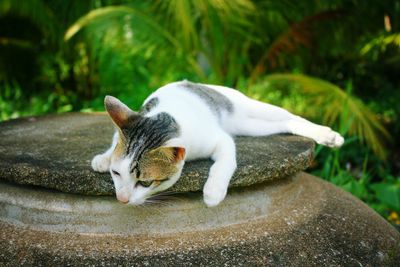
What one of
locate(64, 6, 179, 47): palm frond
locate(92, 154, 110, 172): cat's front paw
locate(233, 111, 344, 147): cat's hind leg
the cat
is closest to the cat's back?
the cat

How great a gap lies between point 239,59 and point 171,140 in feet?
12.7

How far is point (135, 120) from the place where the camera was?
2393mm

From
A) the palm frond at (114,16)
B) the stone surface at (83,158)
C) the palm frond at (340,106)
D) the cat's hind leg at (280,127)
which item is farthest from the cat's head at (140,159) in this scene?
the palm frond at (114,16)

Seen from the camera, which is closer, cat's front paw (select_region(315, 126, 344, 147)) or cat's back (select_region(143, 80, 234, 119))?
cat's back (select_region(143, 80, 234, 119))

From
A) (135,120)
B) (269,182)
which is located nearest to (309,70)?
(269,182)

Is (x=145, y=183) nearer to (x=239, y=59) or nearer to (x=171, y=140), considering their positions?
(x=171, y=140)

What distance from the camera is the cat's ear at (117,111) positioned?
2.28m

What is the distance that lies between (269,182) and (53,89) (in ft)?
17.3

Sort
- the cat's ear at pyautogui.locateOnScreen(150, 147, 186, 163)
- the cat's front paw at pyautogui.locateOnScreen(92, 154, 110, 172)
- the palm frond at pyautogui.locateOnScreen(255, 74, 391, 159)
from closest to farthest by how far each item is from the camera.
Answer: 1. the cat's ear at pyautogui.locateOnScreen(150, 147, 186, 163)
2. the cat's front paw at pyautogui.locateOnScreen(92, 154, 110, 172)
3. the palm frond at pyautogui.locateOnScreen(255, 74, 391, 159)

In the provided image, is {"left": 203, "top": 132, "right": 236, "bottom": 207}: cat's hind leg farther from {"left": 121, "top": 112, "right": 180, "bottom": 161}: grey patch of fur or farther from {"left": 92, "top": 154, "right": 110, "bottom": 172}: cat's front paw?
{"left": 92, "top": 154, "right": 110, "bottom": 172}: cat's front paw

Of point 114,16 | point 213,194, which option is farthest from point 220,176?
point 114,16

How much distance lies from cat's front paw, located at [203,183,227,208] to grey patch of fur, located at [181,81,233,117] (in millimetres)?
689

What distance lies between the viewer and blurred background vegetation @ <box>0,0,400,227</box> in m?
5.05

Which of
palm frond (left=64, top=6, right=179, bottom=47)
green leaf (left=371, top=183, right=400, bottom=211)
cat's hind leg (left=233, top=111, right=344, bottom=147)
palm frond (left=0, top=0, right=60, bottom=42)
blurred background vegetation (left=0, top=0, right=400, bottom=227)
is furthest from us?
palm frond (left=0, top=0, right=60, bottom=42)
